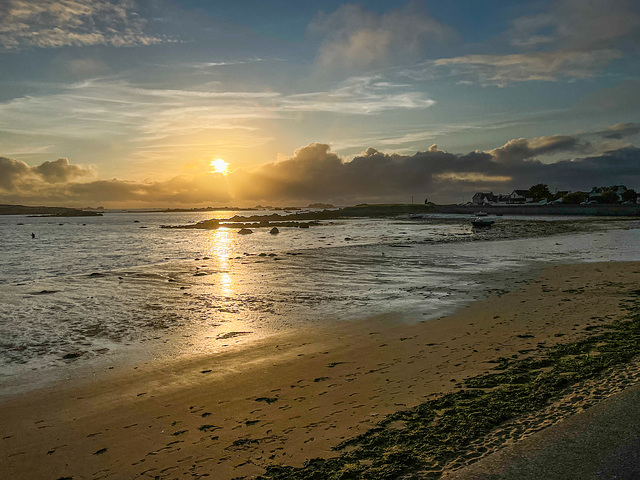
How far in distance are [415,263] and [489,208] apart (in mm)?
150592

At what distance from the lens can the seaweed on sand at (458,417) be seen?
491 centimetres

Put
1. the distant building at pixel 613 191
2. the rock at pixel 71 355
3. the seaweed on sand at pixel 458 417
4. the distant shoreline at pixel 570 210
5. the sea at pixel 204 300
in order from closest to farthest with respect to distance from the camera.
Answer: the seaweed on sand at pixel 458 417 < the rock at pixel 71 355 < the sea at pixel 204 300 < the distant shoreline at pixel 570 210 < the distant building at pixel 613 191

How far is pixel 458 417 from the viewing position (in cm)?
600

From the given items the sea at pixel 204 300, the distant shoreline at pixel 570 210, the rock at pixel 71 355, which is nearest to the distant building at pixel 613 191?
the distant shoreline at pixel 570 210

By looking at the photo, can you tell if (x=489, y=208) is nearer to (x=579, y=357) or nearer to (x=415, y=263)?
(x=415, y=263)

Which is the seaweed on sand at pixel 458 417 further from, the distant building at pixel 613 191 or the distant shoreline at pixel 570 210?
the distant building at pixel 613 191

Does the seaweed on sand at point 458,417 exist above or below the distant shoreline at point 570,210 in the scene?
below

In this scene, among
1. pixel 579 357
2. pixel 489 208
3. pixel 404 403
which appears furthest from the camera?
pixel 489 208

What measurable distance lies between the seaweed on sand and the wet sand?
21 centimetres

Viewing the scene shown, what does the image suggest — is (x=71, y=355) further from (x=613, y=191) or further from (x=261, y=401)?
(x=613, y=191)

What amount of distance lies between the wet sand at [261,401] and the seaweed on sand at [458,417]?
0.69ft

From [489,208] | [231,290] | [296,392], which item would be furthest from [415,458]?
[489,208]

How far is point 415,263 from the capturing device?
27.7 metres

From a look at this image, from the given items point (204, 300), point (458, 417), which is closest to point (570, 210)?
point (204, 300)
